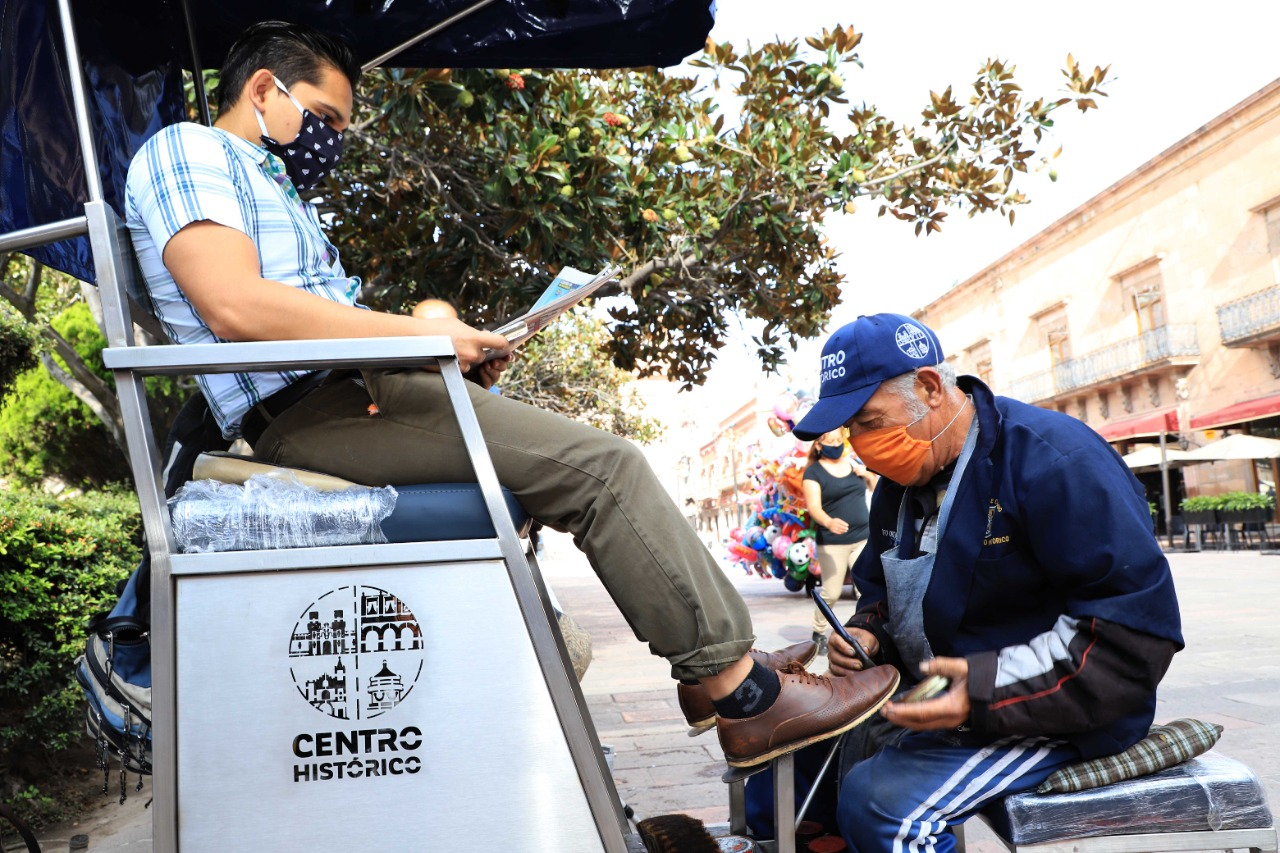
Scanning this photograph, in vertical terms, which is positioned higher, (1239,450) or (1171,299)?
(1171,299)

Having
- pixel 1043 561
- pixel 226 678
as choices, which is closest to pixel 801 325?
pixel 1043 561

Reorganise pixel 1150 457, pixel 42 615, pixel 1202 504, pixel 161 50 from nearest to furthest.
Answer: pixel 161 50 < pixel 42 615 < pixel 1202 504 < pixel 1150 457

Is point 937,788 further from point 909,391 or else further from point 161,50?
point 161,50

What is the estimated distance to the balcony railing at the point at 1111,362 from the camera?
28.5m

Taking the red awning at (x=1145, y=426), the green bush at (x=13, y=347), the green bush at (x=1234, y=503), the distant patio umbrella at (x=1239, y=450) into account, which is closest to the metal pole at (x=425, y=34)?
the green bush at (x=13, y=347)

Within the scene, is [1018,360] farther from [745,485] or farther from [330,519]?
[330,519]

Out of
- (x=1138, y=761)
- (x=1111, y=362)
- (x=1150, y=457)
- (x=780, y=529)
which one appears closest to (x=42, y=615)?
(x=1138, y=761)

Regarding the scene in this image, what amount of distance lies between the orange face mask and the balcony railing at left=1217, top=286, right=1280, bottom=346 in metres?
26.8

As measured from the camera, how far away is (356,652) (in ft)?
5.20

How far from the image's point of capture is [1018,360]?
37.8 metres

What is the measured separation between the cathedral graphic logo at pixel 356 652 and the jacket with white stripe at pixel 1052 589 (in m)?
1.05

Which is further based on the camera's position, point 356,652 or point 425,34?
point 425,34

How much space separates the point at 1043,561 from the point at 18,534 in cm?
332

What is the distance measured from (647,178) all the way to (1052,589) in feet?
18.0
